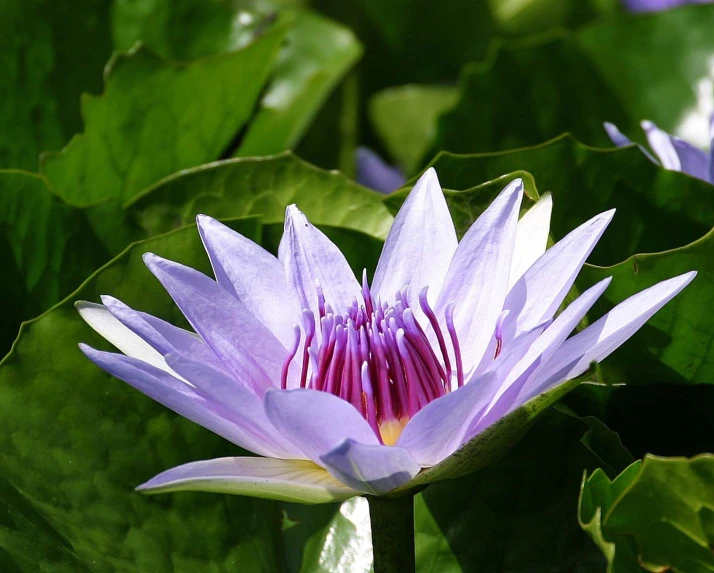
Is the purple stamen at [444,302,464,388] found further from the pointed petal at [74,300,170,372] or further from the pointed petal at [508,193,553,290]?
the pointed petal at [74,300,170,372]

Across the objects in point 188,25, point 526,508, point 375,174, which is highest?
point 188,25

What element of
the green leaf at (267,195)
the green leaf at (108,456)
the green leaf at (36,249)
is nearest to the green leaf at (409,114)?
the green leaf at (267,195)

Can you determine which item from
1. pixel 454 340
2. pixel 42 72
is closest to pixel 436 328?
pixel 454 340

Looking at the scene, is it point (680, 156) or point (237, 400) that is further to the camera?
point (680, 156)

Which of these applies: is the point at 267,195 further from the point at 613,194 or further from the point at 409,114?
the point at 409,114

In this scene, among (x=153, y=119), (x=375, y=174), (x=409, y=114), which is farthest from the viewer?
(x=409, y=114)

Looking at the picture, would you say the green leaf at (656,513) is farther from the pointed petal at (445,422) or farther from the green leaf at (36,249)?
the green leaf at (36,249)

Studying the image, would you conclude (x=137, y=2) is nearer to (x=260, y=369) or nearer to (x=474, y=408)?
(x=260, y=369)
